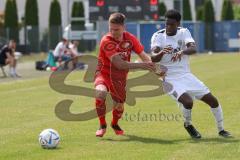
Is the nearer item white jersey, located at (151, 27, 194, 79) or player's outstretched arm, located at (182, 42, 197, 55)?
player's outstretched arm, located at (182, 42, 197, 55)

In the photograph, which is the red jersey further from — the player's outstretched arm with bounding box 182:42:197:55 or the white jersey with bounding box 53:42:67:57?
the white jersey with bounding box 53:42:67:57

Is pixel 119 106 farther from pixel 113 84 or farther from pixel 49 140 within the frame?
pixel 49 140

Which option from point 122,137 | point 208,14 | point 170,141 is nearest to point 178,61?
point 170,141

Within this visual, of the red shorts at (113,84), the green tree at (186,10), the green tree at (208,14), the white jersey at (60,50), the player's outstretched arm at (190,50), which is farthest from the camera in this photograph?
the green tree at (186,10)

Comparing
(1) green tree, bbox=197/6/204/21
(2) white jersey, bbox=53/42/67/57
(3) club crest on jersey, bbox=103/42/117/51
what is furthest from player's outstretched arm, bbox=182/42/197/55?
(1) green tree, bbox=197/6/204/21

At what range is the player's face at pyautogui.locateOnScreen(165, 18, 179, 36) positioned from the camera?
1102 cm

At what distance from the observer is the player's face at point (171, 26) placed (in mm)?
11016

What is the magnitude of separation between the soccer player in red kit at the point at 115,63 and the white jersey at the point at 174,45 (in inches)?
10.4

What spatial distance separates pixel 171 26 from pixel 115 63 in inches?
44.0

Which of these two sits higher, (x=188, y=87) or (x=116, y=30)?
(x=116, y=30)

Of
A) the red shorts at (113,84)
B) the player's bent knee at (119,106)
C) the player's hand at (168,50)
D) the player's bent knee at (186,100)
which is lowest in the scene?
the player's bent knee at (119,106)

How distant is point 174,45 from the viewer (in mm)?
11180

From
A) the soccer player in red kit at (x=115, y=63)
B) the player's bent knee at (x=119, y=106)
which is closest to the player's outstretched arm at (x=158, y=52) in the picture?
the soccer player in red kit at (x=115, y=63)

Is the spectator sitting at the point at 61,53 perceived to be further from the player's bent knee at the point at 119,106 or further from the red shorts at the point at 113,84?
the red shorts at the point at 113,84
